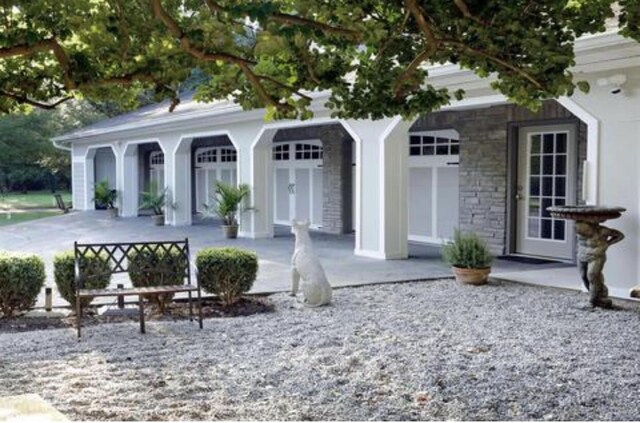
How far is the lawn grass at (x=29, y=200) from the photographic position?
32681mm

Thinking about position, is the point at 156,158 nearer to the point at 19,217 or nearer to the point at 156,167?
the point at 156,167

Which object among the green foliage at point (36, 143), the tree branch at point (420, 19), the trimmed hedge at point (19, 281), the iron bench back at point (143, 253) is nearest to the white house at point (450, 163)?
the tree branch at point (420, 19)

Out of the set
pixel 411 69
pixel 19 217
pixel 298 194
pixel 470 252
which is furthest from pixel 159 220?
pixel 411 69

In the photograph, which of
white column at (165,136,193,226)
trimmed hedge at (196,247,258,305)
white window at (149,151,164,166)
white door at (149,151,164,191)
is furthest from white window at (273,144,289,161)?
trimmed hedge at (196,247,258,305)

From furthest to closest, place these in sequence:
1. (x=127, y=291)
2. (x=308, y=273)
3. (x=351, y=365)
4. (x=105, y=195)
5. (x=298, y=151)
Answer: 1. (x=105, y=195)
2. (x=298, y=151)
3. (x=308, y=273)
4. (x=127, y=291)
5. (x=351, y=365)

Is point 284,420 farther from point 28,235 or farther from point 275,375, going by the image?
point 28,235

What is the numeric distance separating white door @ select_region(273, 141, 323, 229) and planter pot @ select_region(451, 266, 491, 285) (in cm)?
797

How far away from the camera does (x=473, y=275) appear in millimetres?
8898

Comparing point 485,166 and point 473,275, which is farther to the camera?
point 485,166

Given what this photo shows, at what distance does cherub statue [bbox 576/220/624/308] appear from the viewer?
24.2ft

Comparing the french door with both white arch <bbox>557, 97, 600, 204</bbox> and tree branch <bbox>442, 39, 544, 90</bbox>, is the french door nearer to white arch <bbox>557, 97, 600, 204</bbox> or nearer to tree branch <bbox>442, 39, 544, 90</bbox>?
white arch <bbox>557, 97, 600, 204</bbox>

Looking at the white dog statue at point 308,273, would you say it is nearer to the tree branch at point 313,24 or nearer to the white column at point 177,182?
the tree branch at point 313,24

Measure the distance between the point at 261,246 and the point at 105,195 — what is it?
11.1 m

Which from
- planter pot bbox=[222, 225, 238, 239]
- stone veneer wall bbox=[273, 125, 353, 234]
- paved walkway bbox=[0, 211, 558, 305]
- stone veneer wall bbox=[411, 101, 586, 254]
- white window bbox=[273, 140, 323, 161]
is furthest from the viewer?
white window bbox=[273, 140, 323, 161]
